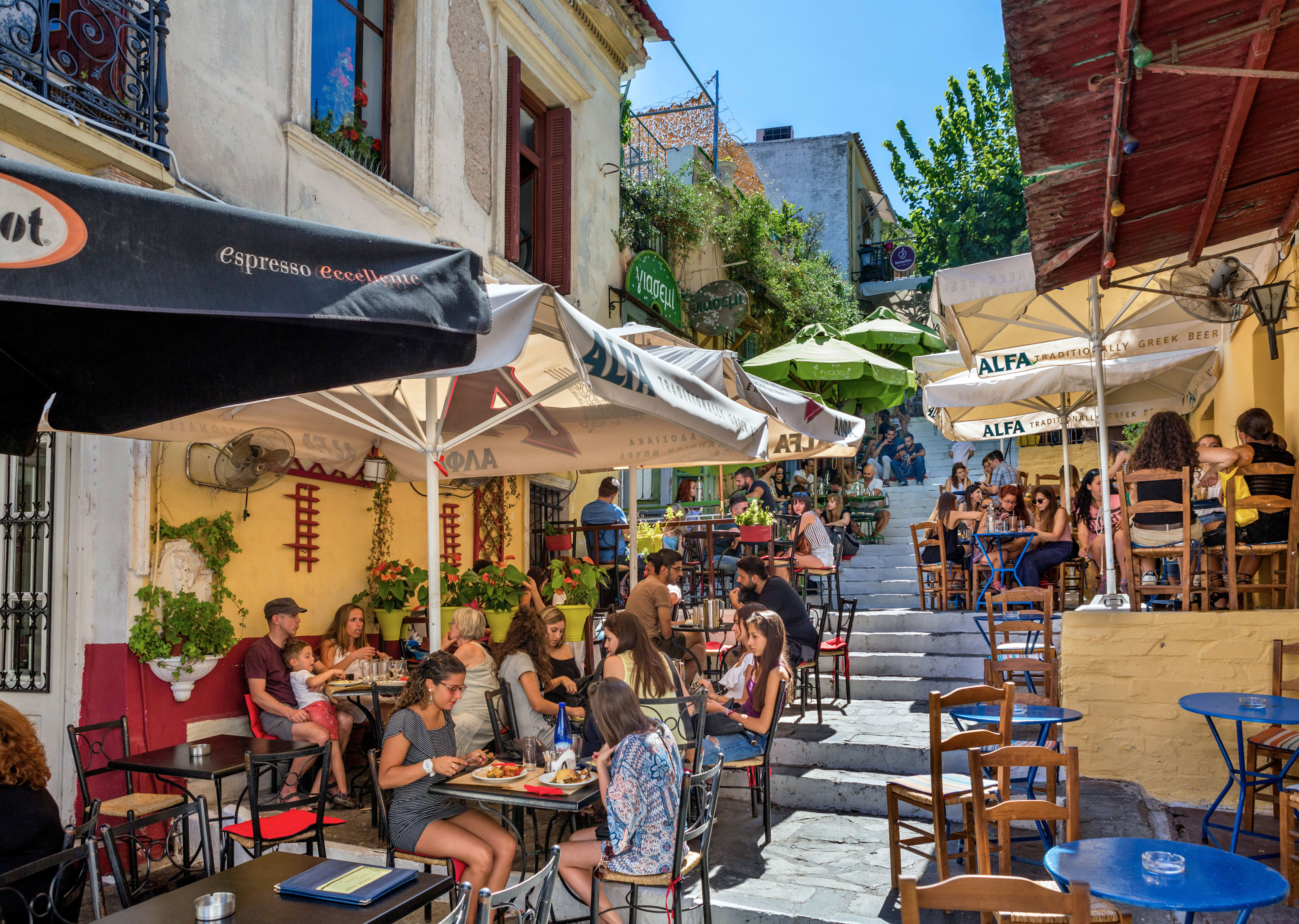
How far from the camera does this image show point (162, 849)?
6219 millimetres

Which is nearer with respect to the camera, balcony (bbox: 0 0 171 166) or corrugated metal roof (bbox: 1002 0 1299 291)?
corrugated metal roof (bbox: 1002 0 1299 291)

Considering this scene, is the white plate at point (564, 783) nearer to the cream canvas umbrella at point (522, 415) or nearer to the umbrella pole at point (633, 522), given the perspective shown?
the cream canvas umbrella at point (522, 415)

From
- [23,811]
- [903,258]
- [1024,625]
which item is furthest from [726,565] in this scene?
[903,258]

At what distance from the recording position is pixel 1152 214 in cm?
500

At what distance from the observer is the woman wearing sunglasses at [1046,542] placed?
9.66m

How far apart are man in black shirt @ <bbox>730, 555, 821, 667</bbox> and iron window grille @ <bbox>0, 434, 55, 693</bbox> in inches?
202

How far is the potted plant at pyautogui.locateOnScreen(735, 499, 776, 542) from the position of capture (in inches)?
410

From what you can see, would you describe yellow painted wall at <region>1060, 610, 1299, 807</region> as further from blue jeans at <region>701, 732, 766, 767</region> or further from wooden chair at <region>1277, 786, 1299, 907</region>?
blue jeans at <region>701, 732, 766, 767</region>

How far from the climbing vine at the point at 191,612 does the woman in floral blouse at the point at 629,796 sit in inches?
130

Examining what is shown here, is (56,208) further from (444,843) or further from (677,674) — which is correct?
(677,674)

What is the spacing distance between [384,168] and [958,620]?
23.9 ft

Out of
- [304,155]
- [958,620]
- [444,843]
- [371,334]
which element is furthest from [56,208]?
[958,620]

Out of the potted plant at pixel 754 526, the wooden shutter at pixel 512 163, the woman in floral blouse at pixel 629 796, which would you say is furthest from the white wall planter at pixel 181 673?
the wooden shutter at pixel 512 163

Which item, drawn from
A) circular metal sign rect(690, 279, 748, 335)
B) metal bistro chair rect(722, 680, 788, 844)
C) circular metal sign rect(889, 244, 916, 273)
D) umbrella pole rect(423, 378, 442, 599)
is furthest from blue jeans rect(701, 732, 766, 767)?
circular metal sign rect(889, 244, 916, 273)
